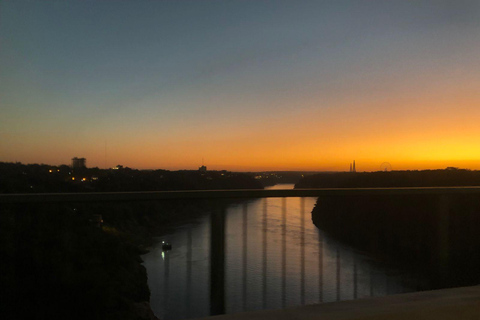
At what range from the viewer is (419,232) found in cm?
335

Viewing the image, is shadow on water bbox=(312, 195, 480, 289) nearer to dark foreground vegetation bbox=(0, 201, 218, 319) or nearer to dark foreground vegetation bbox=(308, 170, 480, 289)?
dark foreground vegetation bbox=(308, 170, 480, 289)

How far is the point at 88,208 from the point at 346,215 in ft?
7.01

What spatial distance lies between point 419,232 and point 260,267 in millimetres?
1566

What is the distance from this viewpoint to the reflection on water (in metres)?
2.68

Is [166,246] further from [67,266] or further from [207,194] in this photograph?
[67,266]

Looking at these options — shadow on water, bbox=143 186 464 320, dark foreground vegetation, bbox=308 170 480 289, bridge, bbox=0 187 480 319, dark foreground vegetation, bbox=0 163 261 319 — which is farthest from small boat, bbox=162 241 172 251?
dark foreground vegetation, bbox=308 170 480 289

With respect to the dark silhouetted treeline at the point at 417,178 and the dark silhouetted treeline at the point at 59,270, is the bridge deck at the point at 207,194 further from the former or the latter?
the dark silhouetted treeline at the point at 417,178

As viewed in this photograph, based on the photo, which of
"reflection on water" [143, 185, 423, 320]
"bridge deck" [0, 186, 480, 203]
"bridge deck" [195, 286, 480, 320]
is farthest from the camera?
"reflection on water" [143, 185, 423, 320]

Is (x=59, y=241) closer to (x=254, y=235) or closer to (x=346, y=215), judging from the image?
(x=254, y=235)

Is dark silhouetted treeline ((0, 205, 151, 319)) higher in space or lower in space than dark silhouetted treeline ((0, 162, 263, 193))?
lower

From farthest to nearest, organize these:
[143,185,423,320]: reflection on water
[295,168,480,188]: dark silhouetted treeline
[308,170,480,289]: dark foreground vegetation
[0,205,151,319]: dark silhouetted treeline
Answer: [295,168,480,188]: dark silhouetted treeline → [308,170,480,289]: dark foreground vegetation → [143,185,423,320]: reflection on water → [0,205,151,319]: dark silhouetted treeline

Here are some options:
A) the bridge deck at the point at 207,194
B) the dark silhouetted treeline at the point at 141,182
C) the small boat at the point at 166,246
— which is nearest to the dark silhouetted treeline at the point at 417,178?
the dark silhouetted treeline at the point at 141,182

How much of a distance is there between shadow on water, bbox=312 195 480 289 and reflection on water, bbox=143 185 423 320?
301mm

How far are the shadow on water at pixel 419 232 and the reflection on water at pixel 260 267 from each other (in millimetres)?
301
